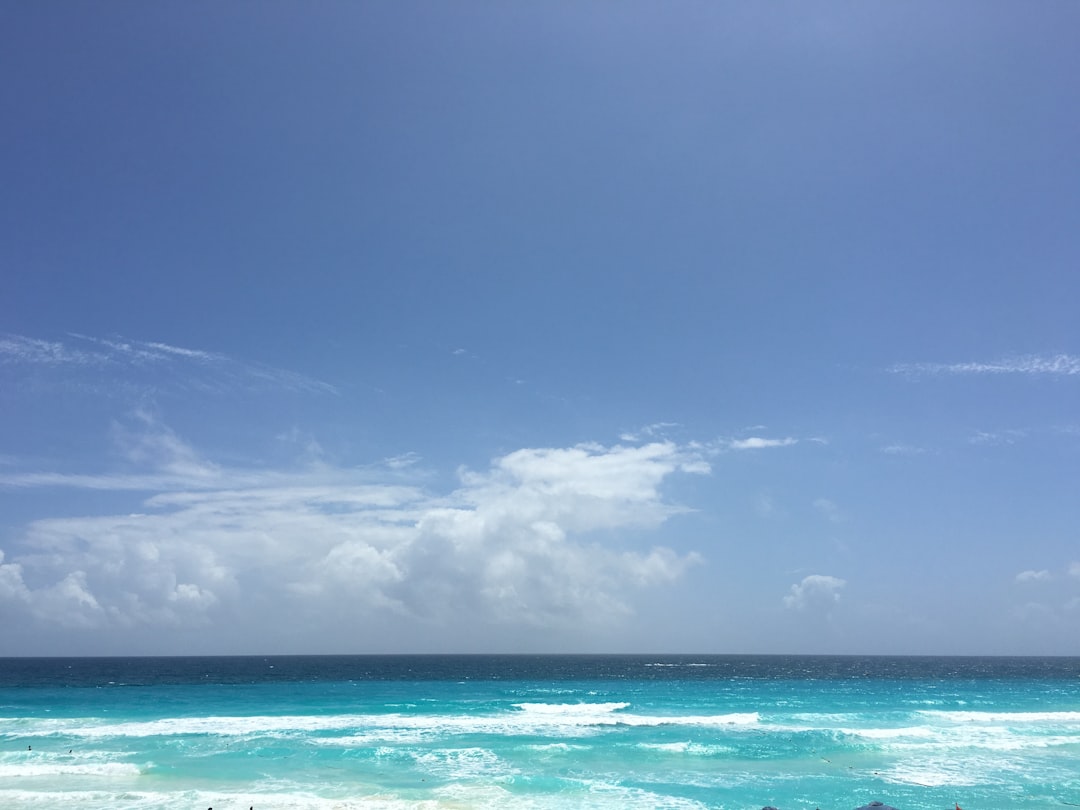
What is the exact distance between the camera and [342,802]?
72.6ft

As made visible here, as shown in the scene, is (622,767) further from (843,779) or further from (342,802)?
(342,802)

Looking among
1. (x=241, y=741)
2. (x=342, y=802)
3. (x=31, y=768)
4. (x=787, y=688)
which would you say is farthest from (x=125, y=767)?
(x=787, y=688)

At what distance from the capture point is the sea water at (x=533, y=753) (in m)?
23.2

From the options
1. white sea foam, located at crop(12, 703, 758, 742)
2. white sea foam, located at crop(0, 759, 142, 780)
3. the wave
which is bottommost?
the wave

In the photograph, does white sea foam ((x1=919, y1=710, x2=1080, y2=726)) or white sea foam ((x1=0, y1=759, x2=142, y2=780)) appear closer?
white sea foam ((x1=0, y1=759, x2=142, y2=780))

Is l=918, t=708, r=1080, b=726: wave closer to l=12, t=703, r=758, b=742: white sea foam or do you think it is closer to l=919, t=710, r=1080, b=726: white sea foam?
l=919, t=710, r=1080, b=726: white sea foam

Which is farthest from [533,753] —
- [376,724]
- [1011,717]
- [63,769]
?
[1011,717]

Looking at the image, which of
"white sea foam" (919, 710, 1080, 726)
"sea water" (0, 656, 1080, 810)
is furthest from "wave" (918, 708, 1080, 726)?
"sea water" (0, 656, 1080, 810)

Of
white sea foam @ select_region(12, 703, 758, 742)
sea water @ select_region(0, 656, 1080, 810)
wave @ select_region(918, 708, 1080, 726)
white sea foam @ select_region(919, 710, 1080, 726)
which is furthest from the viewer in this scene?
wave @ select_region(918, 708, 1080, 726)

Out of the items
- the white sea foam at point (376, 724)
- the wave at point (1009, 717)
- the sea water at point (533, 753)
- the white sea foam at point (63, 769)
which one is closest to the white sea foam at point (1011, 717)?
the wave at point (1009, 717)

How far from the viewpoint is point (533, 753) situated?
2959 centimetres

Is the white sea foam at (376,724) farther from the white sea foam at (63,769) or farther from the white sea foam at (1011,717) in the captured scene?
the white sea foam at (1011,717)

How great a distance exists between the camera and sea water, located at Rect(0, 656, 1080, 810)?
2320 centimetres

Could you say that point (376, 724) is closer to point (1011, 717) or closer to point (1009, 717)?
point (1009, 717)
